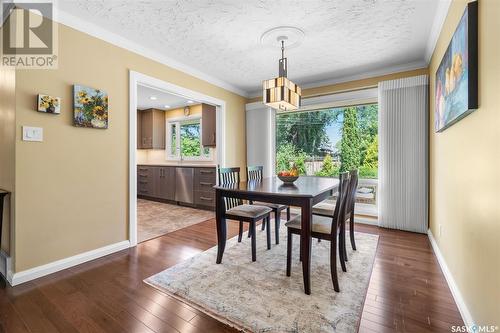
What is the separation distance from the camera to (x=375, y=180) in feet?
12.9

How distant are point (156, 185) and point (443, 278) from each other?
5.26 metres

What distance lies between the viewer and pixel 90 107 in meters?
2.45

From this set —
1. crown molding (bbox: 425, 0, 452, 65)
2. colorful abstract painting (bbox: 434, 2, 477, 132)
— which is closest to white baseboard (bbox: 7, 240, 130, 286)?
colorful abstract painting (bbox: 434, 2, 477, 132)

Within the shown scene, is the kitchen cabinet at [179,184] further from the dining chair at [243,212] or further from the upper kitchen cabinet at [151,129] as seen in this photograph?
the dining chair at [243,212]

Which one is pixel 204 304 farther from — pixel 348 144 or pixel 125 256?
pixel 348 144

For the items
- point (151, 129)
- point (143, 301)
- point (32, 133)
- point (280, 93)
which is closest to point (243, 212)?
point (143, 301)

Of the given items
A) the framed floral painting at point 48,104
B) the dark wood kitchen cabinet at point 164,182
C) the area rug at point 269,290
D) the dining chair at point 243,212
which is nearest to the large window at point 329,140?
the area rug at point 269,290

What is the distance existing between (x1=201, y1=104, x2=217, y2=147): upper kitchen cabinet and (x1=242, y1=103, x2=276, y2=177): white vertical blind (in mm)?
728

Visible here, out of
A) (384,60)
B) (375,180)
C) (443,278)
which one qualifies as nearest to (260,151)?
(375,180)

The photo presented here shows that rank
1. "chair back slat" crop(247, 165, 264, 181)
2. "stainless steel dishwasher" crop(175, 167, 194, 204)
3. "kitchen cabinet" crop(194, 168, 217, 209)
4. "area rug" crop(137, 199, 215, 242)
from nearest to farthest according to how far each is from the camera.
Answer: "chair back slat" crop(247, 165, 264, 181) < "area rug" crop(137, 199, 215, 242) < "kitchen cabinet" crop(194, 168, 217, 209) < "stainless steel dishwasher" crop(175, 167, 194, 204)

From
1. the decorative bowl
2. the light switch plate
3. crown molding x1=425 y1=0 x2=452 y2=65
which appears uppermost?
crown molding x1=425 y1=0 x2=452 y2=65

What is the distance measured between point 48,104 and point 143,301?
1888 millimetres

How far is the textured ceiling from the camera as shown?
2.16 metres

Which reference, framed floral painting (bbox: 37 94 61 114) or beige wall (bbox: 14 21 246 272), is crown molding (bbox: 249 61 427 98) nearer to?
beige wall (bbox: 14 21 246 272)
